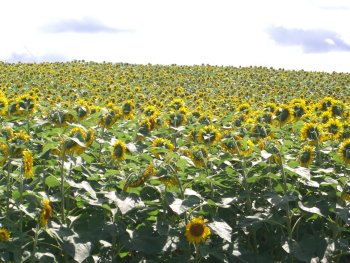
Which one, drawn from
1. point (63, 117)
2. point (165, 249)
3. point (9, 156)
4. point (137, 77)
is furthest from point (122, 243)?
point (137, 77)

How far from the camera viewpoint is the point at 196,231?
345cm

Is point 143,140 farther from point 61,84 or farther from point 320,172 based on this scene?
point 61,84

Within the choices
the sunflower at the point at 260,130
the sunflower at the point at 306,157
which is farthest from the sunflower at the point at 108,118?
the sunflower at the point at 306,157

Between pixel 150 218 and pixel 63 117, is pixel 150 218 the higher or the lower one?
the lower one

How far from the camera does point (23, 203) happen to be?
11.8 feet

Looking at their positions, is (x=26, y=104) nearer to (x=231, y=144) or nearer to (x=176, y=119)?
(x=176, y=119)

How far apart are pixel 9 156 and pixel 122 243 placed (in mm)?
953

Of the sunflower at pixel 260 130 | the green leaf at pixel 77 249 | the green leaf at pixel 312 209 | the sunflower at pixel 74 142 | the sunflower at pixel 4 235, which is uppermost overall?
the sunflower at pixel 74 142

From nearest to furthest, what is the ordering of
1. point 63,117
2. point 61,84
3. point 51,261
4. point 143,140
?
point 51,261 → point 63,117 → point 143,140 → point 61,84

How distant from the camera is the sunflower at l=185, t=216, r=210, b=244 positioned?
3.45m

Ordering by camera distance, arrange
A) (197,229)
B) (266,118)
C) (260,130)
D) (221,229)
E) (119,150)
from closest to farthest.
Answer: (197,229)
(221,229)
(119,150)
(260,130)
(266,118)

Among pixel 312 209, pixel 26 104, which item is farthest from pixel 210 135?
pixel 26 104

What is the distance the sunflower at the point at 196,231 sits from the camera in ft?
11.3

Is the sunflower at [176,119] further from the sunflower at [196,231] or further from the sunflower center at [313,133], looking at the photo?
the sunflower at [196,231]
